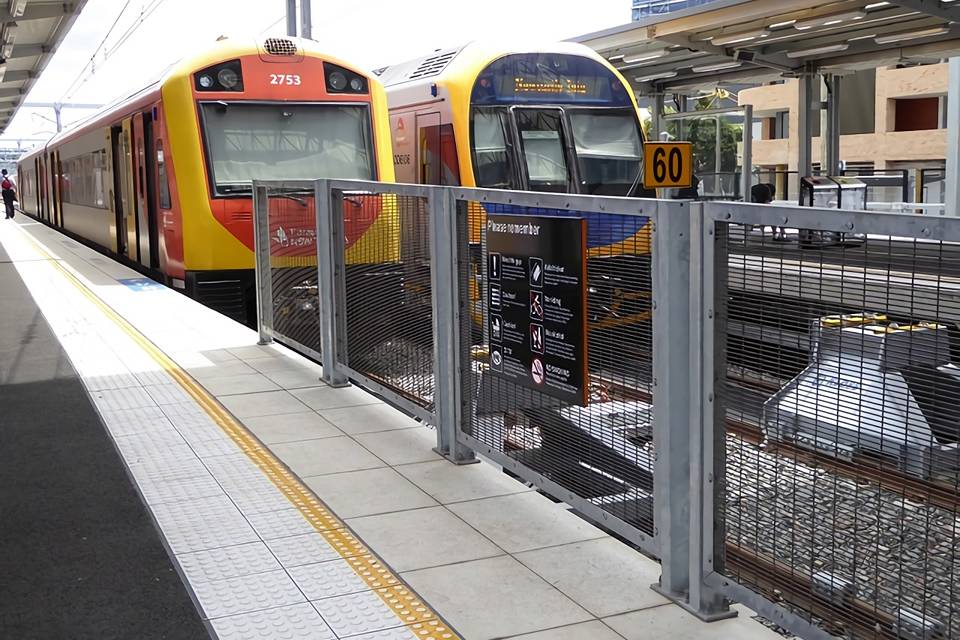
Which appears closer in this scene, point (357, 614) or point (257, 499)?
point (357, 614)

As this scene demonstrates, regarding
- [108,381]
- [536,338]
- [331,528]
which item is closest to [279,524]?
[331,528]

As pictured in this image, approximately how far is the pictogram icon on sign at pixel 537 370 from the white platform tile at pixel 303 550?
993mm

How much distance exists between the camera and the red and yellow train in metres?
10.8

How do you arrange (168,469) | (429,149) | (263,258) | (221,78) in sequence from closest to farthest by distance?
(168,469) < (263,258) < (221,78) < (429,149)

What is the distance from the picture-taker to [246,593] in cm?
385

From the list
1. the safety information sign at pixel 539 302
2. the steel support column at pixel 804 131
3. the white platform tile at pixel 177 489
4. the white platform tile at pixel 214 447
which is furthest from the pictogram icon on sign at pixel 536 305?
the steel support column at pixel 804 131

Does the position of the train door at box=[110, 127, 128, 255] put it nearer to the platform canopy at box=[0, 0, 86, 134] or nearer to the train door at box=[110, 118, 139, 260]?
the train door at box=[110, 118, 139, 260]

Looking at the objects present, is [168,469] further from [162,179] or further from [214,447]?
[162,179]

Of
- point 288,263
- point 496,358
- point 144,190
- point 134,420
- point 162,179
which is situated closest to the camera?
point 496,358

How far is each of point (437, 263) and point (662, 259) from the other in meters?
2.08

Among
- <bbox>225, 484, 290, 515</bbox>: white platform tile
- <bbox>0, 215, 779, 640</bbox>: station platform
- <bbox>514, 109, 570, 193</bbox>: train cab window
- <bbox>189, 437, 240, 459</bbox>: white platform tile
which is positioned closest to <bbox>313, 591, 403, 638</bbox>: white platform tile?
<bbox>0, 215, 779, 640</bbox>: station platform

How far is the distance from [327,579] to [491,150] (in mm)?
7876

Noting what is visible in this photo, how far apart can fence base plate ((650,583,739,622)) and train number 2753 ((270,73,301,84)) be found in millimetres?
8437

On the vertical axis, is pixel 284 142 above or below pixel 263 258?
above
